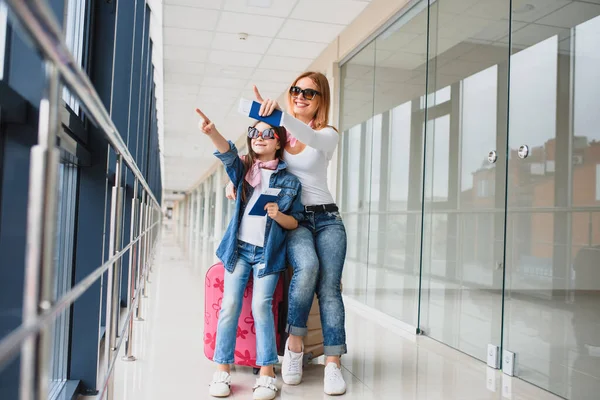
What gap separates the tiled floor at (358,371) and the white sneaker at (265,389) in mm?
62

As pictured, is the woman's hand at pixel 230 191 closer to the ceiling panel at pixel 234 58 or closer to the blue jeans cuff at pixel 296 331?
the blue jeans cuff at pixel 296 331

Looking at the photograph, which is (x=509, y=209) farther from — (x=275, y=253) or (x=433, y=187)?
(x=275, y=253)

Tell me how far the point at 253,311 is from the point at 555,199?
4.80 ft

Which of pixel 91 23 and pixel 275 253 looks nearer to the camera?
pixel 91 23

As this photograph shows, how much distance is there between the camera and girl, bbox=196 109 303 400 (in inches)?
88.9

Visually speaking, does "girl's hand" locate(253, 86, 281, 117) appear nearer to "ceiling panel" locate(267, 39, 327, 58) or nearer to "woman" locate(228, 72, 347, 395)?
"woman" locate(228, 72, 347, 395)

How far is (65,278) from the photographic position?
2.14m

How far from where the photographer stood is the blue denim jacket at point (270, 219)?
2.31 meters

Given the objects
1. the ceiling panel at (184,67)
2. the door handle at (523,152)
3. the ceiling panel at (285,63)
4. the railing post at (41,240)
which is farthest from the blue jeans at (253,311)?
the ceiling panel at (184,67)

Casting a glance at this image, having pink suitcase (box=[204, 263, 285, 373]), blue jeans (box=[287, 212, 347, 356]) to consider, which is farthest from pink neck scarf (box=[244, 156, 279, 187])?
pink suitcase (box=[204, 263, 285, 373])

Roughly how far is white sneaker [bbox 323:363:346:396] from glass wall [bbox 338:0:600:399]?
96 centimetres

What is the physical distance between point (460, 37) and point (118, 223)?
258 centimetres

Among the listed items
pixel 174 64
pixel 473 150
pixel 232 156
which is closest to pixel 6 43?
pixel 232 156

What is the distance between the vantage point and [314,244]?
247 cm
